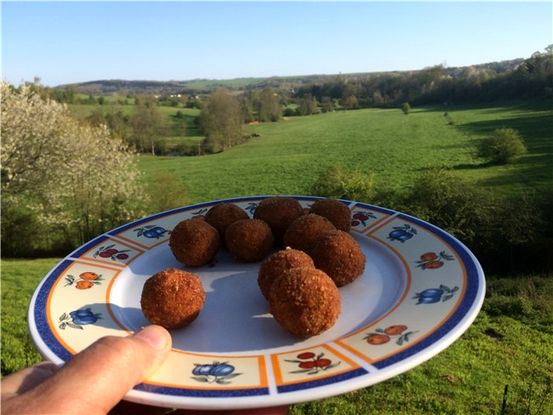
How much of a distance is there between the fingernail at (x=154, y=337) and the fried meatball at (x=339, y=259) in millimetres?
1012

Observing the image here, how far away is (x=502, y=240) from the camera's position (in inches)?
409

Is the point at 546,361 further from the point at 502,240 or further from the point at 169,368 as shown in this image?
the point at 169,368

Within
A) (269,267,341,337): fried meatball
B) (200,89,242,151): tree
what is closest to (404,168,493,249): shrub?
(269,267,341,337): fried meatball

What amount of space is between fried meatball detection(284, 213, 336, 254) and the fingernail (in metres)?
1.19

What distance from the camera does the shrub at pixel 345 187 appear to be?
12.3m

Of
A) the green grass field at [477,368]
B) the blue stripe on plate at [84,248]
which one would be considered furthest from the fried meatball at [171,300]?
the green grass field at [477,368]

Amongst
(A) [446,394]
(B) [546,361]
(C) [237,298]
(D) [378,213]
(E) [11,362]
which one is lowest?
(B) [546,361]

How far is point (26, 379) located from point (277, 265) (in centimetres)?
121

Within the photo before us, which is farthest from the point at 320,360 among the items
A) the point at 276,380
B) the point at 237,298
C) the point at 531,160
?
the point at 531,160

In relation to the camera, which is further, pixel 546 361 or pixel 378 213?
pixel 546 361

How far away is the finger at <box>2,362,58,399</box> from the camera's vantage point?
5.74 ft

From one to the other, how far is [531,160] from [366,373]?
27823 millimetres

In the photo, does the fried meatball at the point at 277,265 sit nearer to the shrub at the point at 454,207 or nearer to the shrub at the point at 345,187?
the shrub at the point at 454,207

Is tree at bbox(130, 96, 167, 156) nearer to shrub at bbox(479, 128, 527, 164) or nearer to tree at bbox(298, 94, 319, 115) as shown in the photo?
→ tree at bbox(298, 94, 319, 115)
